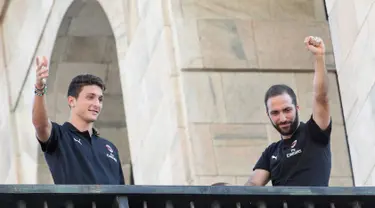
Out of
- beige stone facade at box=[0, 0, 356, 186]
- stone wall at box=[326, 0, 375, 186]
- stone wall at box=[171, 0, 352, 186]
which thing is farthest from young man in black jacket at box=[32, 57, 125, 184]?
stone wall at box=[171, 0, 352, 186]

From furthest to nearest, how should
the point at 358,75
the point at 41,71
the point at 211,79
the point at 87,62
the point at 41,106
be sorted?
the point at 87,62
the point at 211,79
the point at 358,75
the point at 41,106
the point at 41,71

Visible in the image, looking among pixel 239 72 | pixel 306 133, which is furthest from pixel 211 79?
pixel 306 133

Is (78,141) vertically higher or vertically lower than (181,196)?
higher

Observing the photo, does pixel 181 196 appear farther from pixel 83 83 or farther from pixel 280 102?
pixel 83 83

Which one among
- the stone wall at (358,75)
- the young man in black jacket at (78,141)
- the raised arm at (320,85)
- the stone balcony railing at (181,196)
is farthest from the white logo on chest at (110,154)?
the stone wall at (358,75)

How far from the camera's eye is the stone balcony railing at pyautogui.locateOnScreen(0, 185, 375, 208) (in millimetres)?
10172

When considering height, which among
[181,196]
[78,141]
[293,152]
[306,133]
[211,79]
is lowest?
[181,196]

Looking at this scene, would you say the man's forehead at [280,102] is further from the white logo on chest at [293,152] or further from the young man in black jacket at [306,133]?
the white logo on chest at [293,152]

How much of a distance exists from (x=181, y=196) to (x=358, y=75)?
15.8 ft

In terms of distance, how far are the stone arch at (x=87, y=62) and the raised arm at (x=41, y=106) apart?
10.5 metres

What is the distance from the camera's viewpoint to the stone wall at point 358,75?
14.5 m

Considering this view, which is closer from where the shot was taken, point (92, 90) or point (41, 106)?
point (41, 106)

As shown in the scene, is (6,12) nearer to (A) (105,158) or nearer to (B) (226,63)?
(B) (226,63)

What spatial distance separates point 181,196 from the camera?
10344 millimetres
